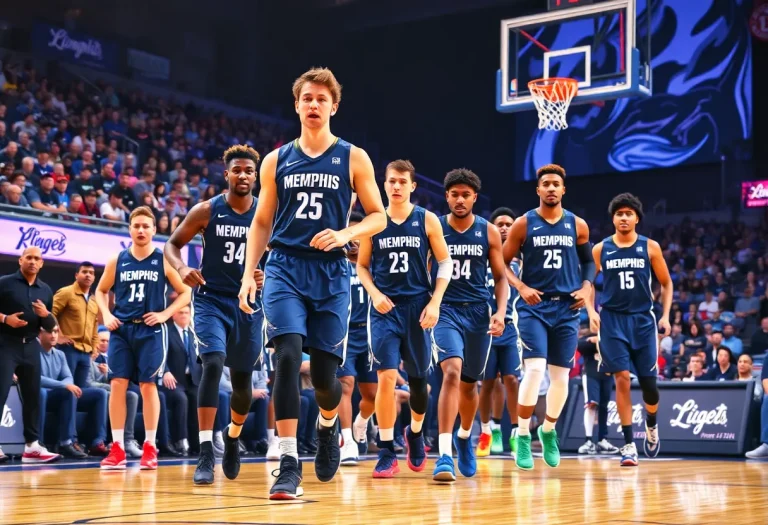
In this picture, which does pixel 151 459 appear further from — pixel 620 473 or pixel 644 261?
pixel 644 261

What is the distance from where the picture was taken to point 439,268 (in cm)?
690

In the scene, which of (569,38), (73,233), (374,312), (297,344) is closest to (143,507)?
(297,344)

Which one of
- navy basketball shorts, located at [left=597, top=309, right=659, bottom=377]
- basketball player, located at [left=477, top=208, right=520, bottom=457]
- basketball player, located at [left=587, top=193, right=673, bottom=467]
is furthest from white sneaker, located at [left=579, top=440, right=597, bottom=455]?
navy basketball shorts, located at [left=597, top=309, right=659, bottom=377]

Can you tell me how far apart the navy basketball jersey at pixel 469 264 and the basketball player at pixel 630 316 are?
→ 2145mm

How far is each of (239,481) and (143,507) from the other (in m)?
2.01

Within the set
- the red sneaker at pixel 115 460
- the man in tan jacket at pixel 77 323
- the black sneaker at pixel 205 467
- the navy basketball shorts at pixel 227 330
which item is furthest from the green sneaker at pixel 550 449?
the man in tan jacket at pixel 77 323

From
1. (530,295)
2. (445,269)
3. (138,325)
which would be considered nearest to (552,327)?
(530,295)

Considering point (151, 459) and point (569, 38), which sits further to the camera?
point (569, 38)

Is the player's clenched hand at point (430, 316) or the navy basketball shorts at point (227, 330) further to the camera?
the navy basketball shorts at point (227, 330)

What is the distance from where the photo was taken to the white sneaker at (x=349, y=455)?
29.6ft

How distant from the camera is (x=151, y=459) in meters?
8.23

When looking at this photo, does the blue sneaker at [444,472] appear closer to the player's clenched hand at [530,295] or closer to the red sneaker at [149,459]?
the player's clenched hand at [530,295]

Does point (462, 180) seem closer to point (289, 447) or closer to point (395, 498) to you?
point (395, 498)

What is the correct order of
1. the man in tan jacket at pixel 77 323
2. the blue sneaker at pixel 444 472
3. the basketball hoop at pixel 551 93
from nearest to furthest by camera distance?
the blue sneaker at pixel 444 472
the man in tan jacket at pixel 77 323
the basketball hoop at pixel 551 93
